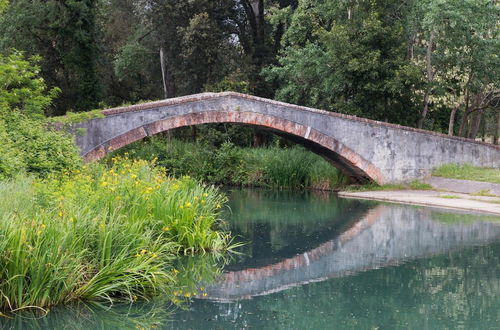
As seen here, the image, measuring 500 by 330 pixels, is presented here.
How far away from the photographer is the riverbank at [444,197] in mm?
17641

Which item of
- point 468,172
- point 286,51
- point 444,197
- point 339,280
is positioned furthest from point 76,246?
point 286,51

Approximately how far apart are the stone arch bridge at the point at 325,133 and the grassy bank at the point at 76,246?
7.68 m

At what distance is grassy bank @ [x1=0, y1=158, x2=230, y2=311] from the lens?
7.97m

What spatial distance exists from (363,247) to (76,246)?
6174 millimetres

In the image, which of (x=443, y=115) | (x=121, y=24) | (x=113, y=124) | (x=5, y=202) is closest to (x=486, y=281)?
(x=5, y=202)

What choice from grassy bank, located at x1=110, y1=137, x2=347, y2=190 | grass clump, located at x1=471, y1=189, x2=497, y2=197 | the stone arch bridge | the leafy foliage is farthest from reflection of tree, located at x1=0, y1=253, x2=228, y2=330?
grassy bank, located at x1=110, y1=137, x2=347, y2=190

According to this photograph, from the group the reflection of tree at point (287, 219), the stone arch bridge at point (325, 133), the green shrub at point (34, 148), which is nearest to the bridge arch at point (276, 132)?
the stone arch bridge at point (325, 133)

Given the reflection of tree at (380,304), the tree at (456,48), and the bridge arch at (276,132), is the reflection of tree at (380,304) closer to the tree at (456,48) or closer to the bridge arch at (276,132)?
the bridge arch at (276,132)

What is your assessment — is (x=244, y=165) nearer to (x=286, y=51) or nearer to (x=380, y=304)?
(x=286, y=51)

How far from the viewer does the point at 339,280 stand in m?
10.4

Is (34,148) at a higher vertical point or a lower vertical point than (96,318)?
higher

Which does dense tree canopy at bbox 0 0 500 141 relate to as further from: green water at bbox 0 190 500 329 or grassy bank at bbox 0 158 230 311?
grassy bank at bbox 0 158 230 311

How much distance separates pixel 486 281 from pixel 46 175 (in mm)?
7380

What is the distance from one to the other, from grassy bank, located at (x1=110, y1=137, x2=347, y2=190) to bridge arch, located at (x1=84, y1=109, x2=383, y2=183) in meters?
1.05
